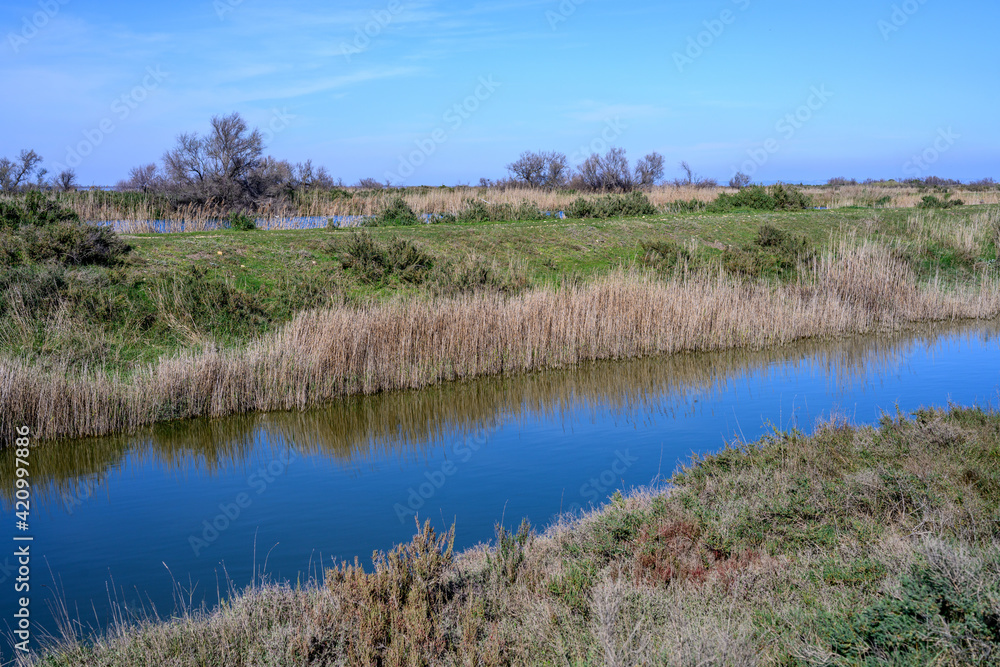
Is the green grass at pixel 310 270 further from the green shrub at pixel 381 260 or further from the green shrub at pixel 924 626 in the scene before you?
the green shrub at pixel 924 626

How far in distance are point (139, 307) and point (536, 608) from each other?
11785 millimetres

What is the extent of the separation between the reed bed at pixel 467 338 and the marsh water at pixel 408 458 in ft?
1.12

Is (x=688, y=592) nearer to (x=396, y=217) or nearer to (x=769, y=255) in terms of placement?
(x=769, y=255)

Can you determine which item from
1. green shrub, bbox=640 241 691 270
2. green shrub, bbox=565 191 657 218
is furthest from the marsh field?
green shrub, bbox=565 191 657 218

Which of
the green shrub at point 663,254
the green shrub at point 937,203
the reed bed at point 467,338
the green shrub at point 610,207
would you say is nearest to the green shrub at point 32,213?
the reed bed at point 467,338

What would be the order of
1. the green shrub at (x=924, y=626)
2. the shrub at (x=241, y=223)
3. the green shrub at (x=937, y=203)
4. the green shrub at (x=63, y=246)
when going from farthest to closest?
the green shrub at (x=937, y=203)
the shrub at (x=241, y=223)
the green shrub at (x=63, y=246)
the green shrub at (x=924, y=626)

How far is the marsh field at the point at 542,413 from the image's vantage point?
432 centimetres

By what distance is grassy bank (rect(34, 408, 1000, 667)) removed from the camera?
3680 mm

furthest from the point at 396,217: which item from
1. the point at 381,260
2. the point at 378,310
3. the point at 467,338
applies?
the point at 467,338

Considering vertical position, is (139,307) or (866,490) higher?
(139,307)

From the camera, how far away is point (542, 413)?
1115 centimetres

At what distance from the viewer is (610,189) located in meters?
45.3

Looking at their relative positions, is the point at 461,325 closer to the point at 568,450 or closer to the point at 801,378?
the point at 568,450

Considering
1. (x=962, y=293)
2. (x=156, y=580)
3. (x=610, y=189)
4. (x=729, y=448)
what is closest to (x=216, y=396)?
(x=156, y=580)
